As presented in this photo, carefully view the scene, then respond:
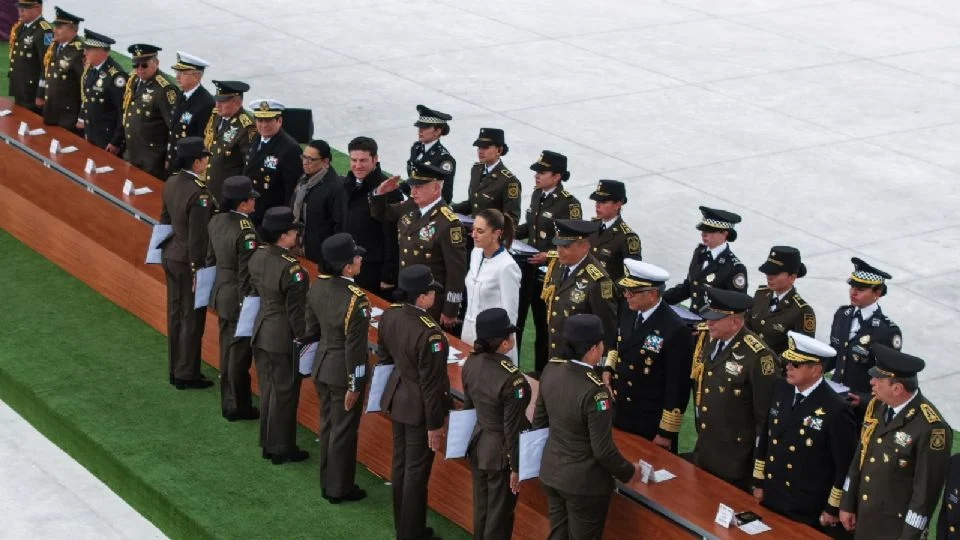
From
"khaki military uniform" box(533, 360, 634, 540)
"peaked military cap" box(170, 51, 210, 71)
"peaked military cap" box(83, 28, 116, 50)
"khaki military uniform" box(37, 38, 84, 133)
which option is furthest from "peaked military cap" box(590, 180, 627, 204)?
"khaki military uniform" box(37, 38, 84, 133)

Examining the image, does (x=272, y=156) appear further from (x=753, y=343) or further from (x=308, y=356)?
(x=753, y=343)

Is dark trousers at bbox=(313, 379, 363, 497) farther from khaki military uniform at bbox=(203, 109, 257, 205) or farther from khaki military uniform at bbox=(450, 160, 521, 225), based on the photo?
khaki military uniform at bbox=(203, 109, 257, 205)

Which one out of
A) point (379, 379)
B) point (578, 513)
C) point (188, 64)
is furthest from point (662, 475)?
point (188, 64)

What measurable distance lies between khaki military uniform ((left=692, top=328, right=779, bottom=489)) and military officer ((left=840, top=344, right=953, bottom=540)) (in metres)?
0.57

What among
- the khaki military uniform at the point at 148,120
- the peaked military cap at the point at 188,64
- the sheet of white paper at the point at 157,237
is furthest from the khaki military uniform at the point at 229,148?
the sheet of white paper at the point at 157,237

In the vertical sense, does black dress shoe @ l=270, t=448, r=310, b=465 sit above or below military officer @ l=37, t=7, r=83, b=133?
below

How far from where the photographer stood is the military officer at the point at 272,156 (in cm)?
1009

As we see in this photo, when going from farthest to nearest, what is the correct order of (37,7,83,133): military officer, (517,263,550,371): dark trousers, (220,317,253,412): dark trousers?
(37,7,83,133): military officer, (517,263,550,371): dark trousers, (220,317,253,412): dark trousers

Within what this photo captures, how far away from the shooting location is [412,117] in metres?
15.9

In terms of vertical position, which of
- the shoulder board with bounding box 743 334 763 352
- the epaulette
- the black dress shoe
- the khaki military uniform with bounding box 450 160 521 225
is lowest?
the black dress shoe

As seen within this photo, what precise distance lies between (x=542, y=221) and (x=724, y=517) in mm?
3333

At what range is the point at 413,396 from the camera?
755 centimetres

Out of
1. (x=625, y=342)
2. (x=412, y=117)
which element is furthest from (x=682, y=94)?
(x=625, y=342)

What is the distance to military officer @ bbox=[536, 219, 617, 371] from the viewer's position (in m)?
8.09
